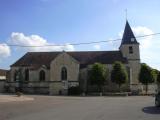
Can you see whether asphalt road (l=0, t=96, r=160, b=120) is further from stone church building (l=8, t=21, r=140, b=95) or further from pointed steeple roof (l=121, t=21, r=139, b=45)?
pointed steeple roof (l=121, t=21, r=139, b=45)

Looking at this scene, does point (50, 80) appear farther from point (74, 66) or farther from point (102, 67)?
point (102, 67)

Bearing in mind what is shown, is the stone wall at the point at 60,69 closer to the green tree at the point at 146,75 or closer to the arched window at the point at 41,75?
the arched window at the point at 41,75

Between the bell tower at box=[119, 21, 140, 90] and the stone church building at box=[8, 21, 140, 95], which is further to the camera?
the bell tower at box=[119, 21, 140, 90]

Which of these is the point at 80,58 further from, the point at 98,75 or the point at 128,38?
the point at 128,38

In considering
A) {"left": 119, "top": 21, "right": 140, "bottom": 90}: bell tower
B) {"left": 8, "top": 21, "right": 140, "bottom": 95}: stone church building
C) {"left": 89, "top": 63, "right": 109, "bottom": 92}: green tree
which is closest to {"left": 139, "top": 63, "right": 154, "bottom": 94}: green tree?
{"left": 8, "top": 21, "right": 140, "bottom": 95}: stone church building

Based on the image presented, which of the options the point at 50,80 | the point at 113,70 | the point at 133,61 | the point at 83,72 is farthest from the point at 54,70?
the point at 133,61

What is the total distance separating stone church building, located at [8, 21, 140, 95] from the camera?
66125mm

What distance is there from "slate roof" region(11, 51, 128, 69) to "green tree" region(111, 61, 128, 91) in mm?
5164

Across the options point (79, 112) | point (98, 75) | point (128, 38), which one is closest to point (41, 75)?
point (98, 75)

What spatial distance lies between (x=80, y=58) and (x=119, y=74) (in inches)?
498

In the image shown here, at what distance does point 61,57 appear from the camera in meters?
66.6

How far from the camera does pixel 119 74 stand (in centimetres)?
6250

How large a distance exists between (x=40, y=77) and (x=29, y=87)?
3.26m

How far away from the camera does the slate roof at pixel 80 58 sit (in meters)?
69.5
